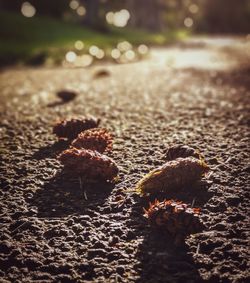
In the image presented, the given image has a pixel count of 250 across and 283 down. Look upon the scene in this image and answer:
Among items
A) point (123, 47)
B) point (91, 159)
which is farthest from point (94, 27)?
point (91, 159)

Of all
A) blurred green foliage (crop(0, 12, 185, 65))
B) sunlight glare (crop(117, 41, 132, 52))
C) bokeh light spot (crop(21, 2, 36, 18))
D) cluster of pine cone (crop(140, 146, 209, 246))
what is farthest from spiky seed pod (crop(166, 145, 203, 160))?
bokeh light spot (crop(21, 2, 36, 18))

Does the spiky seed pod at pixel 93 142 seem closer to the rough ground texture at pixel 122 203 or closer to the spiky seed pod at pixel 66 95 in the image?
the rough ground texture at pixel 122 203

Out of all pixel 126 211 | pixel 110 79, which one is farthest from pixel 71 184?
pixel 110 79

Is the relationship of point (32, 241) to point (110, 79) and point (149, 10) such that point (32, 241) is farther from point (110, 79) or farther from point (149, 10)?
point (149, 10)

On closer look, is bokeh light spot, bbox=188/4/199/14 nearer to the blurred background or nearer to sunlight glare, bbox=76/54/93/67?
the blurred background

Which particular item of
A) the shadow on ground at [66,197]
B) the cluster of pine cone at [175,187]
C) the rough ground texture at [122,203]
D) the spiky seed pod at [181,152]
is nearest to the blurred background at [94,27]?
the rough ground texture at [122,203]

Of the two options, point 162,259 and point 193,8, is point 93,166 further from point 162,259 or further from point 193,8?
point 193,8
